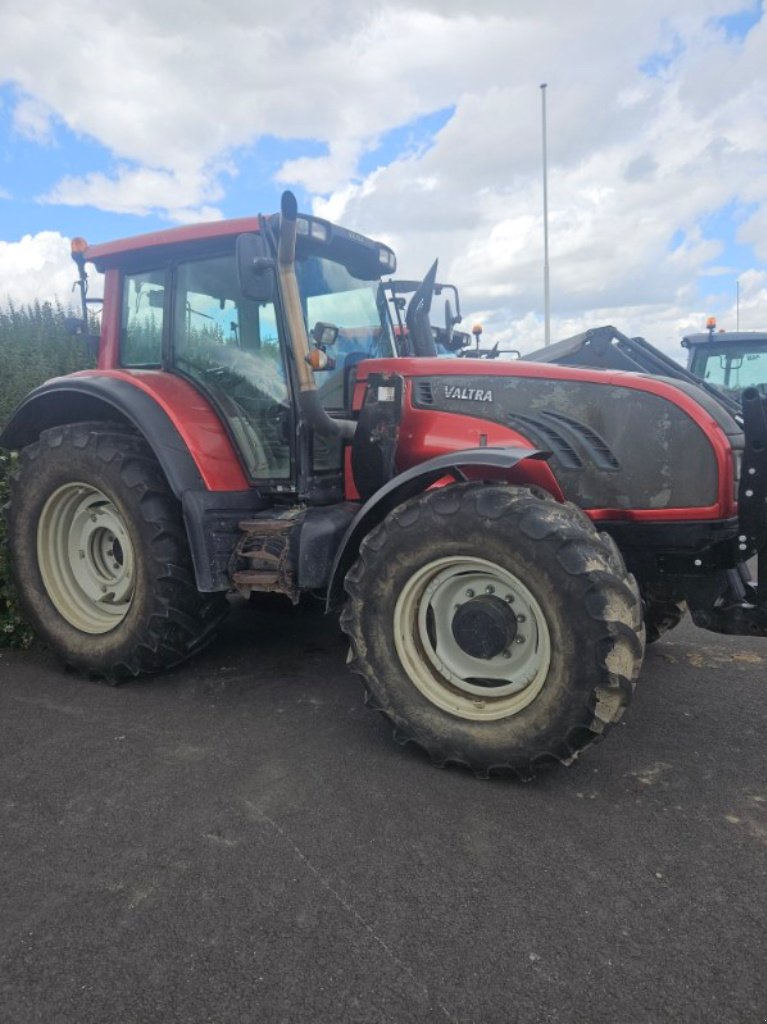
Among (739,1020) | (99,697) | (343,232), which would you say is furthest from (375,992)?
(343,232)

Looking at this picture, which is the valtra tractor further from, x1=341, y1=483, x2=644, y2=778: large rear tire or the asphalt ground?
the asphalt ground

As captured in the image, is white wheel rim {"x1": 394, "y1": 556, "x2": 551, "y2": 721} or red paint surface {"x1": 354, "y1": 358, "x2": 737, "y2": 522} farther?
red paint surface {"x1": 354, "y1": 358, "x2": 737, "y2": 522}

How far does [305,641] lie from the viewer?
4.59m

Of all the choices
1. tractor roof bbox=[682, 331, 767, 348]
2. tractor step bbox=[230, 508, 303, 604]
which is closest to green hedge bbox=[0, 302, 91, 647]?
tractor step bbox=[230, 508, 303, 604]

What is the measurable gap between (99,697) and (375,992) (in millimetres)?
2398

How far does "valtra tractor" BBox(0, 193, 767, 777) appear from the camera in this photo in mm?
2789

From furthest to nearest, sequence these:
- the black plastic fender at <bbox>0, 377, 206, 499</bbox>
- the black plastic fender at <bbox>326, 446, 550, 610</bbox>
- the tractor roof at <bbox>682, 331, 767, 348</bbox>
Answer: the tractor roof at <bbox>682, 331, 767, 348</bbox> → the black plastic fender at <bbox>0, 377, 206, 499</bbox> → the black plastic fender at <bbox>326, 446, 550, 610</bbox>

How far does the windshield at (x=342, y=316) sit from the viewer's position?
12.5 feet

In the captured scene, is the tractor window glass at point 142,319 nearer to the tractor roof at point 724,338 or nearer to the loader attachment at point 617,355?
the loader attachment at point 617,355

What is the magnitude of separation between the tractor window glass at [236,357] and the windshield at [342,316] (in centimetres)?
24

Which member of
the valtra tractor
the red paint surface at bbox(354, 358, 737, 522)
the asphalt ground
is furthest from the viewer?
the red paint surface at bbox(354, 358, 737, 522)

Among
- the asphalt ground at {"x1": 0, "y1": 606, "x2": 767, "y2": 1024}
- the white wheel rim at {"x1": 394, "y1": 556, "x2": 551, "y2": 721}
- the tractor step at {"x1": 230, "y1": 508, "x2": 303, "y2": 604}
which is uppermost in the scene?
Answer: the tractor step at {"x1": 230, "y1": 508, "x2": 303, "y2": 604}

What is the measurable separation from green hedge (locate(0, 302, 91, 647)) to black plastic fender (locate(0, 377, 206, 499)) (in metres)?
0.44

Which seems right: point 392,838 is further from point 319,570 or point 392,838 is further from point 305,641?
point 305,641
